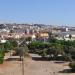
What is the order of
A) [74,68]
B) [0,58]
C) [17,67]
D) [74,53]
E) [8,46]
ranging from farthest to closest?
[8,46] → [74,53] → [0,58] → [17,67] → [74,68]

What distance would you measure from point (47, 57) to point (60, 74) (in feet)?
55.0

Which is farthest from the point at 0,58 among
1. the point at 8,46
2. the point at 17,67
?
Result: the point at 8,46

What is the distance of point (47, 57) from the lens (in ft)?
157

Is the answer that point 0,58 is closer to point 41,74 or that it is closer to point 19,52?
point 19,52

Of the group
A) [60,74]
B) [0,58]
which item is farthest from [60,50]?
[60,74]

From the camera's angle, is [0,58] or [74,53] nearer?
[0,58]

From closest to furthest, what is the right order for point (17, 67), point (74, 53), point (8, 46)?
1. point (17, 67)
2. point (74, 53)
3. point (8, 46)

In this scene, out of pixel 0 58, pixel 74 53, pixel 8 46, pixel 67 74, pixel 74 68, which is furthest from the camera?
pixel 8 46

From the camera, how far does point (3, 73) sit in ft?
105

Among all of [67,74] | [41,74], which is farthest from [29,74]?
[67,74]

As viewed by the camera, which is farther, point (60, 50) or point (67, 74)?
point (60, 50)

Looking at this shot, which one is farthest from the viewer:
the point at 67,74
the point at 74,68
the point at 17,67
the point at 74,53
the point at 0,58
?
the point at 74,53

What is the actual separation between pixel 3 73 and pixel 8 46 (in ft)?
112

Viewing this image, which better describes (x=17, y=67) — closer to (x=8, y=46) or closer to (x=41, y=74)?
(x=41, y=74)
